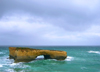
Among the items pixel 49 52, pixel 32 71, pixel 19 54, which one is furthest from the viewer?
pixel 49 52

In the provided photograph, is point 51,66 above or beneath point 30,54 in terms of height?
beneath

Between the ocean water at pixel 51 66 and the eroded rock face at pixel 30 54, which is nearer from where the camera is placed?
the ocean water at pixel 51 66

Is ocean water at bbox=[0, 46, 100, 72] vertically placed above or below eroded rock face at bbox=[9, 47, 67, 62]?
below

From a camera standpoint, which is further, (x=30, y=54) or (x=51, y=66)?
(x=30, y=54)

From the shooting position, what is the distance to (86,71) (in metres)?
18.4

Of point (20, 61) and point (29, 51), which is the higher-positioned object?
point (29, 51)

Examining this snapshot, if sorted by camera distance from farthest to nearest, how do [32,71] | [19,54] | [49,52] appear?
[49,52] → [19,54] → [32,71]

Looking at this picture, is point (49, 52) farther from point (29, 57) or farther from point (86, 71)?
point (86, 71)

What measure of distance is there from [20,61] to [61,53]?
913 cm

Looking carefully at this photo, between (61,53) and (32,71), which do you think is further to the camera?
(61,53)

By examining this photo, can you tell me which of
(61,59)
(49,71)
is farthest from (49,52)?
(49,71)

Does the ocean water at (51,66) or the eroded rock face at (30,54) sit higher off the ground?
the eroded rock face at (30,54)

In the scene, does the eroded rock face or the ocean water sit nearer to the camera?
the ocean water

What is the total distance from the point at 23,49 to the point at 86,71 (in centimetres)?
1335
